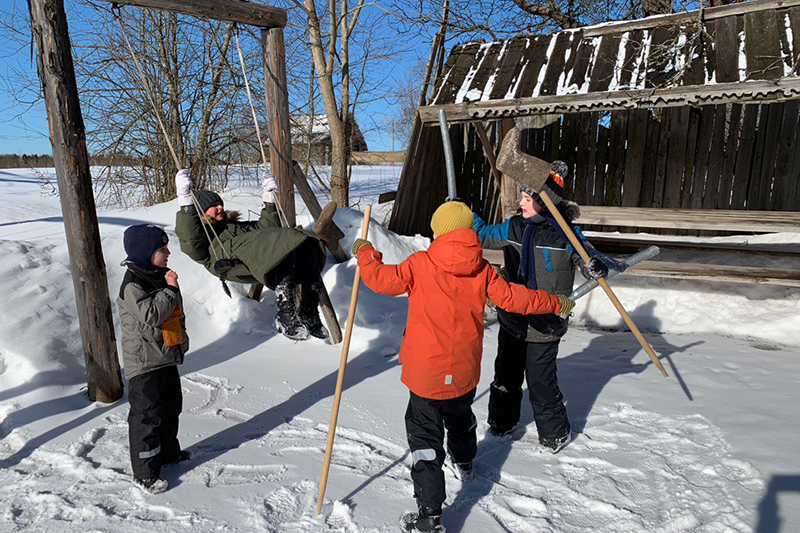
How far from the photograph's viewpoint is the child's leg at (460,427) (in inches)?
109

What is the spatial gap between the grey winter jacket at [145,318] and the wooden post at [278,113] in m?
2.33

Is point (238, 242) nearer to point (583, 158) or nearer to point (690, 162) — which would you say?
point (583, 158)

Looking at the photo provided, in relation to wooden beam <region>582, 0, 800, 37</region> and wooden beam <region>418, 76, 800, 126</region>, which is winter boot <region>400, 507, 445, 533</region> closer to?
wooden beam <region>418, 76, 800, 126</region>

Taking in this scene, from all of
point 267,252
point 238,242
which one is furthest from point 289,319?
point 238,242

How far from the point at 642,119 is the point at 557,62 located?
8.54ft

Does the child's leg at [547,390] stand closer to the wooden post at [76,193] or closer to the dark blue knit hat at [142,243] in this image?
the dark blue knit hat at [142,243]

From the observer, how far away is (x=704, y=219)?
5379 millimetres

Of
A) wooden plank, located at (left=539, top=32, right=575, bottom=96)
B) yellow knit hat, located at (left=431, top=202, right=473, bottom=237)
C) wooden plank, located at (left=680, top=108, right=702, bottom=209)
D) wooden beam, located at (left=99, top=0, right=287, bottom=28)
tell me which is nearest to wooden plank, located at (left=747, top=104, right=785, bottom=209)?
wooden plank, located at (left=680, top=108, right=702, bottom=209)

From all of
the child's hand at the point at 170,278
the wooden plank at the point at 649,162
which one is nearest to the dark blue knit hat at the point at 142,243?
the child's hand at the point at 170,278

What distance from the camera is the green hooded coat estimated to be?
4.18 metres

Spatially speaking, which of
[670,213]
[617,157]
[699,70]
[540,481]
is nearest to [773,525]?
[540,481]

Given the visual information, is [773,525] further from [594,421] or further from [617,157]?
[617,157]

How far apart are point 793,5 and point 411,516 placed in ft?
20.8

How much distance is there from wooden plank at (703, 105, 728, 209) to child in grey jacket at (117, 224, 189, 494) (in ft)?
24.8
